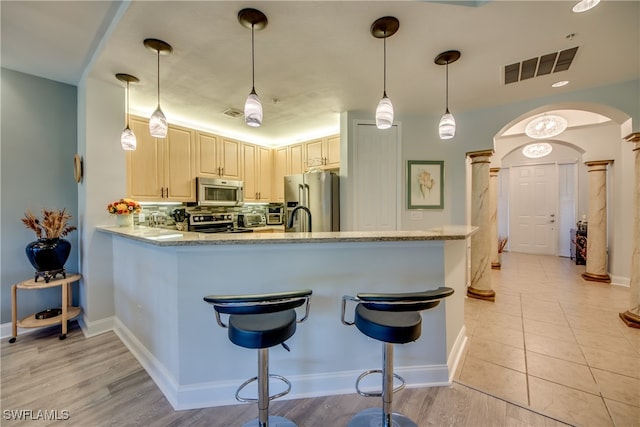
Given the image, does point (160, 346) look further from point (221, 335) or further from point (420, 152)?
point (420, 152)

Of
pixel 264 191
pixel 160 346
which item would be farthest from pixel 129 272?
pixel 264 191

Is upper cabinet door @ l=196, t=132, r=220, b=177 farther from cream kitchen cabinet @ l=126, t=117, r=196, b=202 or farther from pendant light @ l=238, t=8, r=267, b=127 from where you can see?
pendant light @ l=238, t=8, r=267, b=127

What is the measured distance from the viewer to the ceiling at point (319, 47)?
67.6 inches

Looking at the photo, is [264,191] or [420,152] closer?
[420,152]

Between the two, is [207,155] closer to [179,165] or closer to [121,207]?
[179,165]

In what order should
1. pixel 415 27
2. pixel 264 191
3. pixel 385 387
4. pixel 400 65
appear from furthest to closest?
1. pixel 264 191
2. pixel 400 65
3. pixel 415 27
4. pixel 385 387

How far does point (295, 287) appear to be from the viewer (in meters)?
1.72

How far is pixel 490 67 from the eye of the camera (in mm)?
2406

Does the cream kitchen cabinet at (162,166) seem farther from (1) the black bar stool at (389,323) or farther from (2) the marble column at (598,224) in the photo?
(2) the marble column at (598,224)

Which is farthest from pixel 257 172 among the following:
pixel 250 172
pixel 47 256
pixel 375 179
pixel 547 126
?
pixel 547 126

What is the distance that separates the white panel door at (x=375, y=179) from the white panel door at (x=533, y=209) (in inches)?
205

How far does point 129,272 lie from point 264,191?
2.71 m

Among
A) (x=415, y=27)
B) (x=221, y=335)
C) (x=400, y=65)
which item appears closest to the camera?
(x=221, y=335)

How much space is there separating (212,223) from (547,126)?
17.7 ft
